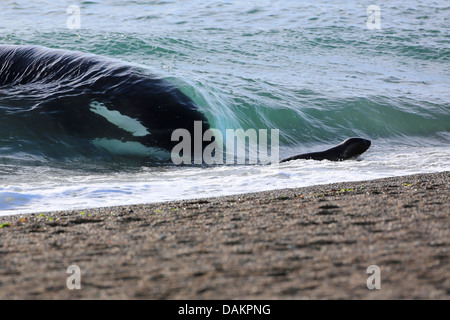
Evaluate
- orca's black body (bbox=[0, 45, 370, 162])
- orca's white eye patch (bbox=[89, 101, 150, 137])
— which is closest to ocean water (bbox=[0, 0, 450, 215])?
orca's black body (bbox=[0, 45, 370, 162])

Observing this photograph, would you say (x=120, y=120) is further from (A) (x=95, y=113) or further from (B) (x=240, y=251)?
(B) (x=240, y=251)

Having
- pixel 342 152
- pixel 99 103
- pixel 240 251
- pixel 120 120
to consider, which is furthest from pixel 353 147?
pixel 240 251

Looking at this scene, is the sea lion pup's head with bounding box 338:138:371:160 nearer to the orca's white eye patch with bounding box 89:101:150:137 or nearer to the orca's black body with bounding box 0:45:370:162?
the orca's black body with bounding box 0:45:370:162

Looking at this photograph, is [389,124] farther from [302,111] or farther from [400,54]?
[400,54]

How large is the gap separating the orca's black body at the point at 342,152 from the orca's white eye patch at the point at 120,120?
200 cm

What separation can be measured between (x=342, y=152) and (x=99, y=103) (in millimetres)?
3459

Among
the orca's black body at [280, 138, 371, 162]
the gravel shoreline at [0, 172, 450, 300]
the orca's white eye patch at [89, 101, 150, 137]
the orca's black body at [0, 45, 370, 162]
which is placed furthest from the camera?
the orca's white eye patch at [89, 101, 150, 137]

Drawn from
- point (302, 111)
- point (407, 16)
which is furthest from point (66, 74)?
point (407, 16)

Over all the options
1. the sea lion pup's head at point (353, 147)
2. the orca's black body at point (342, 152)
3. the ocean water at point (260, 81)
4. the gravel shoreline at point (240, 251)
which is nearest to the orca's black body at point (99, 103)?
the ocean water at point (260, 81)

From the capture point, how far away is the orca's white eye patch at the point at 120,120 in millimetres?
7941

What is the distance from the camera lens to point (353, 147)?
8.09 m

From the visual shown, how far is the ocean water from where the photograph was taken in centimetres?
616

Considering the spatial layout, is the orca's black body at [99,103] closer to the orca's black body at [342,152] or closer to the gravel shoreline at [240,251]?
the orca's black body at [342,152]

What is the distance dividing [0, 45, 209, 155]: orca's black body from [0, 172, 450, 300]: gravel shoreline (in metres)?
3.86
